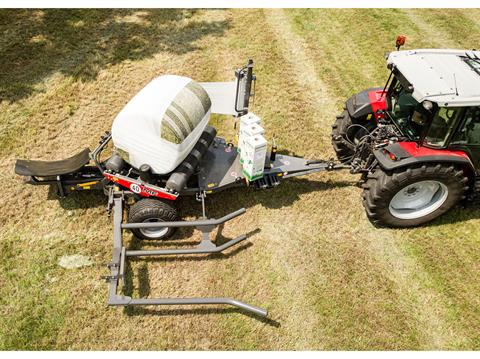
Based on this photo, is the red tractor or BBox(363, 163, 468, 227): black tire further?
BBox(363, 163, 468, 227): black tire

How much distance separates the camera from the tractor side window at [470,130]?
215 inches

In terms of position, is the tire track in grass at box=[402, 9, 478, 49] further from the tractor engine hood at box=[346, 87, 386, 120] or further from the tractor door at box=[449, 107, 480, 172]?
the tractor door at box=[449, 107, 480, 172]

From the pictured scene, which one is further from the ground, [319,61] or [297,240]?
[319,61]

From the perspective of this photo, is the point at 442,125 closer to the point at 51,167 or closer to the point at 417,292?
the point at 417,292

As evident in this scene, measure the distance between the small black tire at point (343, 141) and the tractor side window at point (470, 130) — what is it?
1862 millimetres

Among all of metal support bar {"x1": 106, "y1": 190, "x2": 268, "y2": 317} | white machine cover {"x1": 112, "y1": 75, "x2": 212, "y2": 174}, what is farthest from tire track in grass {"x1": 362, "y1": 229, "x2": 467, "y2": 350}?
white machine cover {"x1": 112, "y1": 75, "x2": 212, "y2": 174}

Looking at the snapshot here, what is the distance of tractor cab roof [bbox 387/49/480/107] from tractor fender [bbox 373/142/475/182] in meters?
0.78

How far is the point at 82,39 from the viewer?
1065 cm

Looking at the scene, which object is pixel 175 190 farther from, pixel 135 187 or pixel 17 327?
pixel 17 327

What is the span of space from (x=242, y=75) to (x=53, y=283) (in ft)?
14.0

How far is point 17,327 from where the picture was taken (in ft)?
16.9

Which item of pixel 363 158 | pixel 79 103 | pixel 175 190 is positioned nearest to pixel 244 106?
pixel 175 190

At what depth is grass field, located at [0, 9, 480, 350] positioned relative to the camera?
5.25 m

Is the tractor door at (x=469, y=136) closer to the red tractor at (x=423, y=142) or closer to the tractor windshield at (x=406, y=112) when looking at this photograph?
the red tractor at (x=423, y=142)
